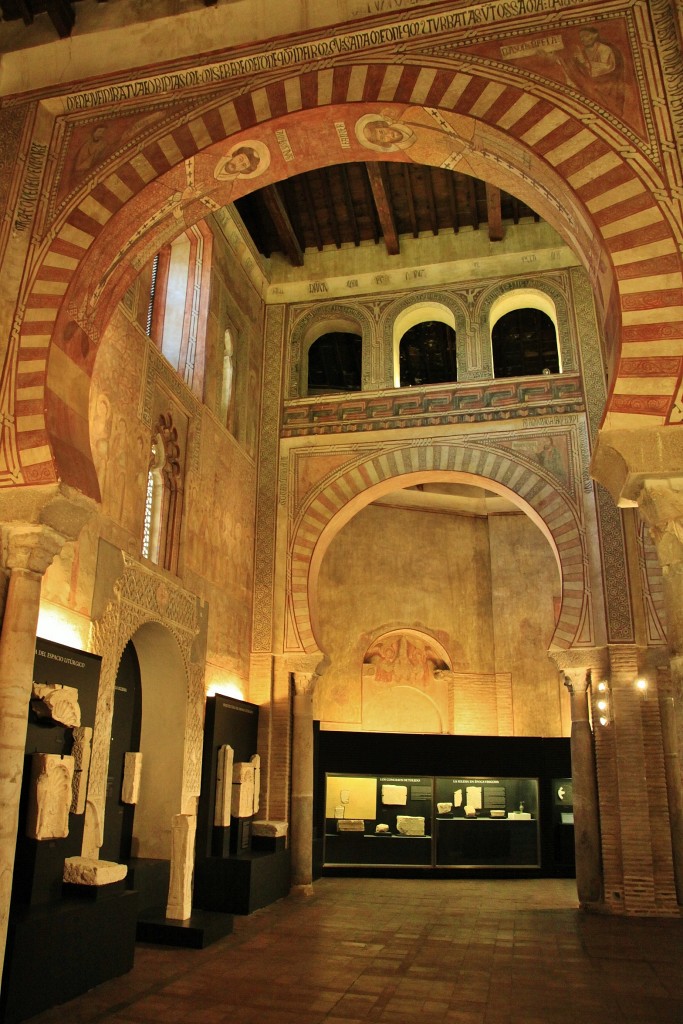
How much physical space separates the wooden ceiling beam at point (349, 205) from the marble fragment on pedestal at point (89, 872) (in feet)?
31.8

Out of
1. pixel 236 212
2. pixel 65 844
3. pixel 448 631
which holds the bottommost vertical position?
pixel 65 844

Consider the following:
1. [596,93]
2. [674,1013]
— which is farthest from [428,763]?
[596,93]

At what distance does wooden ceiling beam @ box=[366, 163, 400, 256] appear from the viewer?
36.9 ft

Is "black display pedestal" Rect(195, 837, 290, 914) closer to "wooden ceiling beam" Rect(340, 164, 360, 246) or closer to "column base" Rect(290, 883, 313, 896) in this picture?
"column base" Rect(290, 883, 313, 896)

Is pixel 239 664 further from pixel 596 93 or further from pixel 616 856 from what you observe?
pixel 596 93

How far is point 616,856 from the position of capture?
9.63 metres

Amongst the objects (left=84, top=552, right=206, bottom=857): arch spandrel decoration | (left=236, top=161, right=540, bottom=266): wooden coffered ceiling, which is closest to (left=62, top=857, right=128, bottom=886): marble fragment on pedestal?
(left=84, top=552, right=206, bottom=857): arch spandrel decoration

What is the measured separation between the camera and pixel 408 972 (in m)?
6.54

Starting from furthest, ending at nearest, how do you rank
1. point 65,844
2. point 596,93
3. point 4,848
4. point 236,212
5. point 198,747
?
point 236,212 < point 198,747 < point 65,844 < point 596,93 < point 4,848

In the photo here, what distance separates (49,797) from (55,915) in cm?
83

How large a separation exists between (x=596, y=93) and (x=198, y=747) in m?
7.50

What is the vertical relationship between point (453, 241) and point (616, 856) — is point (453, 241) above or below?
above

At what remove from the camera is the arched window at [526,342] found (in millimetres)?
15914

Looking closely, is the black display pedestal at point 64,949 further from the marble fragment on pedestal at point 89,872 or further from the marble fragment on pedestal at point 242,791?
the marble fragment on pedestal at point 242,791
